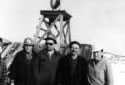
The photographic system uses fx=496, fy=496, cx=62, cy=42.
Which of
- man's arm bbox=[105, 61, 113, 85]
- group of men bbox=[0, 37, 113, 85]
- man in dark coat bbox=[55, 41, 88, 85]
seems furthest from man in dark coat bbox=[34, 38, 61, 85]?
man's arm bbox=[105, 61, 113, 85]

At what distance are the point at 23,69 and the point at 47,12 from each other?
1656cm

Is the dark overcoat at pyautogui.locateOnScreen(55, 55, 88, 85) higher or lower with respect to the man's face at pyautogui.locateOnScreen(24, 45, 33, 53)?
lower

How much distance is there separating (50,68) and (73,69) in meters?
0.62

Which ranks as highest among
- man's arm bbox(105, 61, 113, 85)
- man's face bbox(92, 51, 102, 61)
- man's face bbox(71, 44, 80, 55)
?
man's face bbox(71, 44, 80, 55)

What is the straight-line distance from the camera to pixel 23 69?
438 inches

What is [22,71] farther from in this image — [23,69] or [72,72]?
[72,72]

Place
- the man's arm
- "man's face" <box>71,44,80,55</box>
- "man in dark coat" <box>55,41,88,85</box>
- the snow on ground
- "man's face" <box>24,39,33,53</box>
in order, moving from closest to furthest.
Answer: "man's face" <box>71,44,80,55</box>
"man in dark coat" <box>55,41,88,85</box>
"man's face" <box>24,39,33,53</box>
the man's arm
the snow on ground

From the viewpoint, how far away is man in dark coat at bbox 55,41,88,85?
10727 mm

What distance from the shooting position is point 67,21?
2894 cm

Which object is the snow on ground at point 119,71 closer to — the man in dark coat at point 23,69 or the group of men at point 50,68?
the group of men at point 50,68

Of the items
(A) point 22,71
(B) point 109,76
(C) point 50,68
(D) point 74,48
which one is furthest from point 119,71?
(D) point 74,48

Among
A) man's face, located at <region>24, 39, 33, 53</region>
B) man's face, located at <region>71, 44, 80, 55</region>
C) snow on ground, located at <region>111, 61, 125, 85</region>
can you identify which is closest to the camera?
man's face, located at <region>71, 44, 80, 55</region>

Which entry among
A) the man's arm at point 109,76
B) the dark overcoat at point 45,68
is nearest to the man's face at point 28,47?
the dark overcoat at point 45,68

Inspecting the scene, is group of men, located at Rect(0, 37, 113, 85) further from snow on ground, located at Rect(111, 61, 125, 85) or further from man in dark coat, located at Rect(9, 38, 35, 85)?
snow on ground, located at Rect(111, 61, 125, 85)
